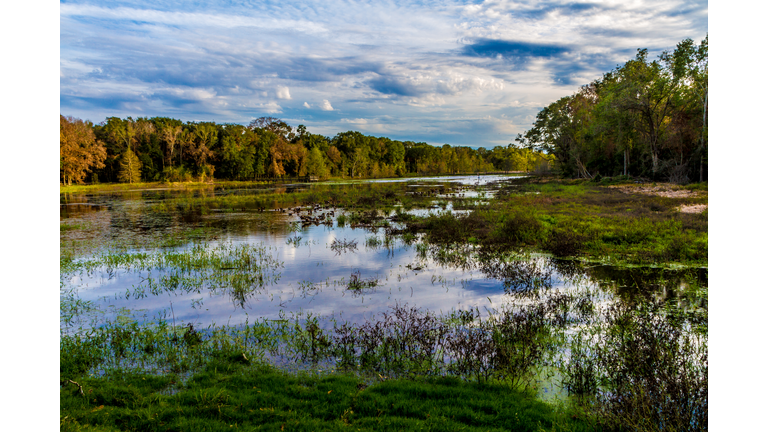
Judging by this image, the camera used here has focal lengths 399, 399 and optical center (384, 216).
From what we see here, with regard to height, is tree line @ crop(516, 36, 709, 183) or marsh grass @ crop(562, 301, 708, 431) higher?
tree line @ crop(516, 36, 709, 183)

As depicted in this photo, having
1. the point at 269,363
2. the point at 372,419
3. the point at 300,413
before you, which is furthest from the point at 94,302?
the point at 372,419

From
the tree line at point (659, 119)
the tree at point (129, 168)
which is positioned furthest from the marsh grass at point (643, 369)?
the tree at point (129, 168)

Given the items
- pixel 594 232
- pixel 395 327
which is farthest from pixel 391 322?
pixel 594 232

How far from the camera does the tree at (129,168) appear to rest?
75.1m

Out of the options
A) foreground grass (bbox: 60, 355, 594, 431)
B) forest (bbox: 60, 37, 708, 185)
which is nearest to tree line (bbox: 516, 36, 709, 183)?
forest (bbox: 60, 37, 708, 185)

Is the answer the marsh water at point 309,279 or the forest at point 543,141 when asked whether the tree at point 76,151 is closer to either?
the forest at point 543,141

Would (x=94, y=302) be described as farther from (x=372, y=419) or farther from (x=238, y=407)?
(x=372, y=419)

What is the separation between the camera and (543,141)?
82.1 metres

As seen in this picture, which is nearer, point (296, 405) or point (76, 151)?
point (296, 405)

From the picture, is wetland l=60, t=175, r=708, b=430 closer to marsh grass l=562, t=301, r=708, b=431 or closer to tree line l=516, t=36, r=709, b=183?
marsh grass l=562, t=301, r=708, b=431

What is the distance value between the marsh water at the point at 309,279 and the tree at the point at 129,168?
6564 cm

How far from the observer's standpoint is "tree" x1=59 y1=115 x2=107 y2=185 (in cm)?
6378

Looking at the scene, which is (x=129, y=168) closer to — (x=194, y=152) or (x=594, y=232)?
(x=194, y=152)

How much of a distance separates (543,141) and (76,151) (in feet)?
279
